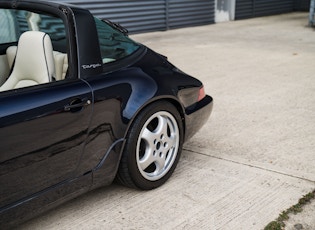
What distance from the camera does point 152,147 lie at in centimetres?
320

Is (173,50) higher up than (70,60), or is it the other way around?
(70,60)

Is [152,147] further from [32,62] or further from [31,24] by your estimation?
[31,24]

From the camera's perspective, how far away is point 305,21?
15.2 m

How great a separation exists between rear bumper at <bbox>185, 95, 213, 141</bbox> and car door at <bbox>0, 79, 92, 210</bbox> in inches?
40.6

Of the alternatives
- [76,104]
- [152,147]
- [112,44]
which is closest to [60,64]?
[112,44]

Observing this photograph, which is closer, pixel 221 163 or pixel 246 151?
pixel 221 163

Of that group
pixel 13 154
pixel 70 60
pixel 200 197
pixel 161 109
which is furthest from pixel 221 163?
pixel 13 154

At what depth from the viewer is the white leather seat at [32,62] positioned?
2996mm

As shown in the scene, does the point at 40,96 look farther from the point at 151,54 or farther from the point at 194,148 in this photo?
the point at 194,148

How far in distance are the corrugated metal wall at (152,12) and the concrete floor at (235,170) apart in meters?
4.43

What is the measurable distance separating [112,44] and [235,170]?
1.43 meters

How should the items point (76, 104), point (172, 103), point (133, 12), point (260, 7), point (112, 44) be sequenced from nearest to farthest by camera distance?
point (76, 104), point (112, 44), point (172, 103), point (133, 12), point (260, 7)

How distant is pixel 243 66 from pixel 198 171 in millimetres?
4618

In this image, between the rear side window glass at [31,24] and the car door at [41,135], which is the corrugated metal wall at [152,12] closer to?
the rear side window glass at [31,24]
